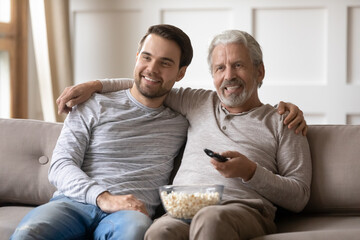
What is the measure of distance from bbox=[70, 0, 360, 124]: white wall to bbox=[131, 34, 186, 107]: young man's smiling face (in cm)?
146

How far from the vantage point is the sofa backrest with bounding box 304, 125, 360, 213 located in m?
2.01

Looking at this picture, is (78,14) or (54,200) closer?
(54,200)

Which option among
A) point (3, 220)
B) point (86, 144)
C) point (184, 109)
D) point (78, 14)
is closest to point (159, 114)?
point (184, 109)

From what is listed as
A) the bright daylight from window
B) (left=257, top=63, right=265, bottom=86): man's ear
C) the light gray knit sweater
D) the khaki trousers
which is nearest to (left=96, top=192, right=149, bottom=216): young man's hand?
the khaki trousers

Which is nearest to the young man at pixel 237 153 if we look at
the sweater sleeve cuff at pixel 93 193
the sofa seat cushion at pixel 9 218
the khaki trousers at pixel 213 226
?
the khaki trousers at pixel 213 226

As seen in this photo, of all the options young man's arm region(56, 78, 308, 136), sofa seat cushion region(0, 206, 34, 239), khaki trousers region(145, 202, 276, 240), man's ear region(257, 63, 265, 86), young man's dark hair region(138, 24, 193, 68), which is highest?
young man's dark hair region(138, 24, 193, 68)

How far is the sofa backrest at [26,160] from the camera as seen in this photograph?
2189mm

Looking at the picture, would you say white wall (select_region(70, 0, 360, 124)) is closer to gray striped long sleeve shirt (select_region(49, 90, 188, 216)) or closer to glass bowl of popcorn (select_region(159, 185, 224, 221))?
gray striped long sleeve shirt (select_region(49, 90, 188, 216))

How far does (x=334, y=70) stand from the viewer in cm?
350

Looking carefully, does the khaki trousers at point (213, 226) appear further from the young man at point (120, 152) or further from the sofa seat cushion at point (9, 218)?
the sofa seat cushion at point (9, 218)

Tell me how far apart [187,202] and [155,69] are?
0.63 m

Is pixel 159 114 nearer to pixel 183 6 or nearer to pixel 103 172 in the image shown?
pixel 103 172

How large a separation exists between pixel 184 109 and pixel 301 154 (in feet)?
1.59

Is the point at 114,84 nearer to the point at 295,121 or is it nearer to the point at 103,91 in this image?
the point at 103,91
